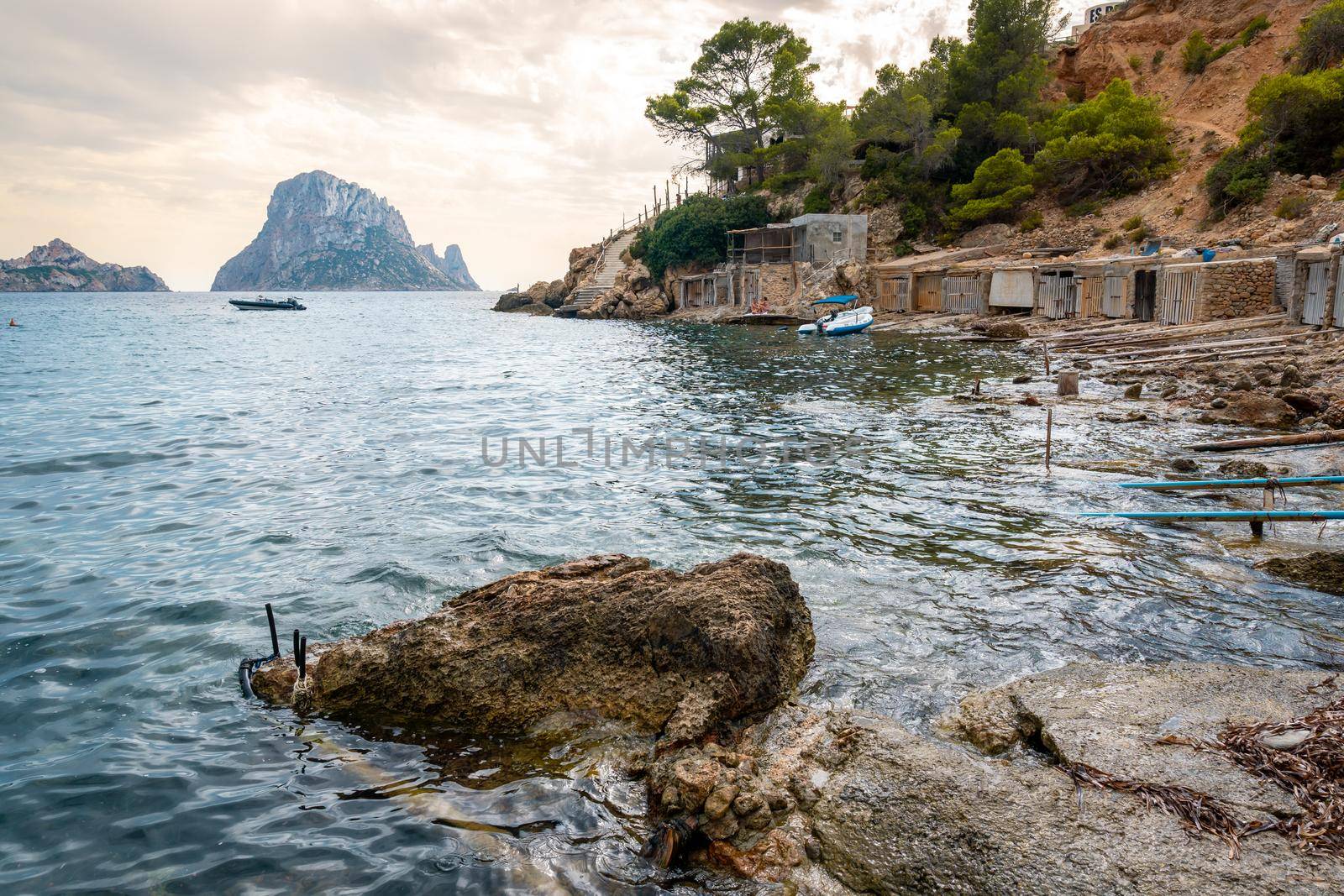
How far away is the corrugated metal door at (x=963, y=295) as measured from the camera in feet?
147

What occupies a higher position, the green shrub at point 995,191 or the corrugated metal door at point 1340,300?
the green shrub at point 995,191

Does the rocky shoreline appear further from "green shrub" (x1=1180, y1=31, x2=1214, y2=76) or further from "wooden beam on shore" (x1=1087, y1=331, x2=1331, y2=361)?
"green shrub" (x1=1180, y1=31, x2=1214, y2=76)

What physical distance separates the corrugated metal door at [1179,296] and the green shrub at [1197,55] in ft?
140

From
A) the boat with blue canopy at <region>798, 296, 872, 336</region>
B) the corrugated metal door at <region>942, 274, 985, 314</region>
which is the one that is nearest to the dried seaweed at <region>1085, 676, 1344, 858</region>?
the boat with blue canopy at <region>798, 296, 872, 336</region>

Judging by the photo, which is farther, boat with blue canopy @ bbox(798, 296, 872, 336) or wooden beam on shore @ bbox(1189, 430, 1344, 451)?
boat with blue canopy @ bbox(798, 296, 872, 336)

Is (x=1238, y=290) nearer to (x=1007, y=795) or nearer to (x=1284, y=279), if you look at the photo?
(x=1284, y=279)

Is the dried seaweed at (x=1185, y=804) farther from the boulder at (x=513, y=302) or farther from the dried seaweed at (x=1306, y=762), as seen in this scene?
the boulder at (x=513, y=302)

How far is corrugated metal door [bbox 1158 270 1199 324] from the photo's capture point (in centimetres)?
2805

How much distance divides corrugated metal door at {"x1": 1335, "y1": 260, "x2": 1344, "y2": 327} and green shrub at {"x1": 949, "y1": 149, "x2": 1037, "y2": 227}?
37.7 m

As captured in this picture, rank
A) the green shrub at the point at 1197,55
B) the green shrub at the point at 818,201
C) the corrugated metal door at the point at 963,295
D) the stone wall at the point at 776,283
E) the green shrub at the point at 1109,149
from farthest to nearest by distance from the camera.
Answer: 1. the green shrub at the point at 818,201
2. the stone wall at the point at 776,283
3. the green shrub at the point at 1197,55
4. the green shrub at the point at 1109,149
5. the corrugated metal door at the point at 963,295

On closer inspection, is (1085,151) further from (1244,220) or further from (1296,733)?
(1296,733)

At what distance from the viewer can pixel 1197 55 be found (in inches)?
2325

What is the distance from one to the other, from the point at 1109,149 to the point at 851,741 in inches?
2307

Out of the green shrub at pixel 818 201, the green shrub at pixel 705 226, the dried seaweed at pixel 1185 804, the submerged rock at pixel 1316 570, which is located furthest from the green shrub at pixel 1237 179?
the dried seaweed at pixel 1185 804
